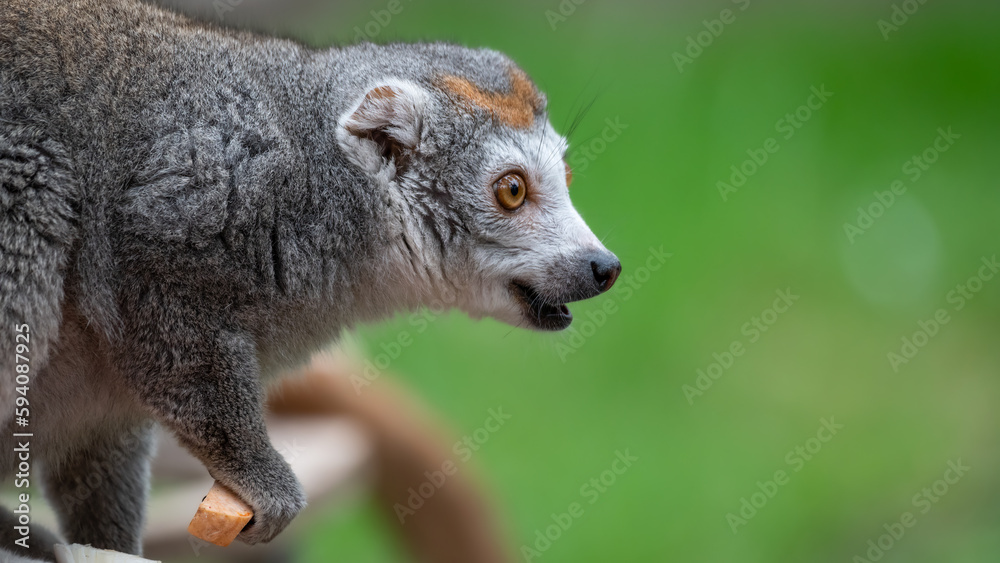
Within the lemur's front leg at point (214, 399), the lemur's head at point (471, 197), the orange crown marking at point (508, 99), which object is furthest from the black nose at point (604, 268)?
the lemur's front leg at point (214, 399)

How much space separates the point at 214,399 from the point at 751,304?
6.55 meters

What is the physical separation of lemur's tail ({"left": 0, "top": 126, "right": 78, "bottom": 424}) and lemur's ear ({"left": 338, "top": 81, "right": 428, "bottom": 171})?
95 centimetres

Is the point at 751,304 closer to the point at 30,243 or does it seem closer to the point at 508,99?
the point at 508,99

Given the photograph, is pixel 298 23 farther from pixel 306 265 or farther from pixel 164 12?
pixel 306 265

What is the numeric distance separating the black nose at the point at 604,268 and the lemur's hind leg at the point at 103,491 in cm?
183

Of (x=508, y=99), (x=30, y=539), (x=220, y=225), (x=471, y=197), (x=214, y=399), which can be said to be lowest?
(x=30, y=539)

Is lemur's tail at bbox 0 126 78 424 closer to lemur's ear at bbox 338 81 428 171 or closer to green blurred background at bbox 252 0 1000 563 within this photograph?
lemur's ear at bbox 338 81 428 171

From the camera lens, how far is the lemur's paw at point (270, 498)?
2762 millimetres

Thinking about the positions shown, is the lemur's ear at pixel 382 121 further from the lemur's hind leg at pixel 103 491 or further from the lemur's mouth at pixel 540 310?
the lemur's hind leg at pixel 103 491

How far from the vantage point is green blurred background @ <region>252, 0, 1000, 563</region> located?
7332mm

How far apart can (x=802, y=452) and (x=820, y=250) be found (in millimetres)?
2135

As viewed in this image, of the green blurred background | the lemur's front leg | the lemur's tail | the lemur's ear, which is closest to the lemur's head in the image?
the lemur's ear

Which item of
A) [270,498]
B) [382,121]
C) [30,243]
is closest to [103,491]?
[270,498]

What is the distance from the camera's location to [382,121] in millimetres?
3162
